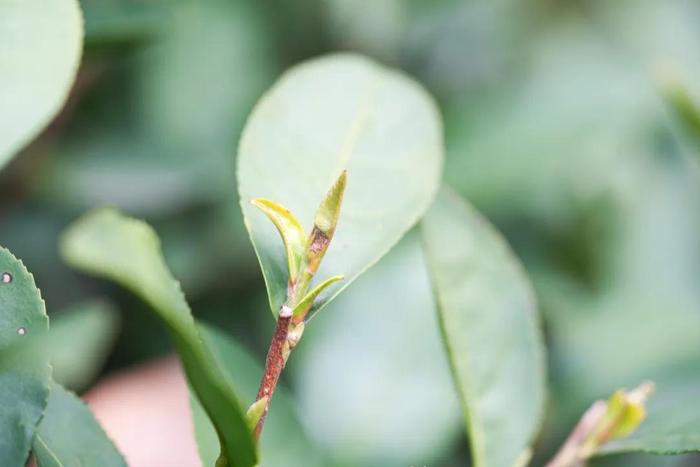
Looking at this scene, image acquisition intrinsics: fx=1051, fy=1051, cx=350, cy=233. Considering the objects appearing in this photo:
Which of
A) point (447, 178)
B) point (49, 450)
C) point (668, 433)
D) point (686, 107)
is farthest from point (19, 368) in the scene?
point (447, 178)

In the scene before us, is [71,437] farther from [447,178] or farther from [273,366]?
[447,178]

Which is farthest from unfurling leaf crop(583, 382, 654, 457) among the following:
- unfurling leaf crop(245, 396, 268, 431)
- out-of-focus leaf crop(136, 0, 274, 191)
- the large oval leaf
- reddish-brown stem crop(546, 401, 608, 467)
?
out-of-focus leaf crop(136, 0, 274, 191)

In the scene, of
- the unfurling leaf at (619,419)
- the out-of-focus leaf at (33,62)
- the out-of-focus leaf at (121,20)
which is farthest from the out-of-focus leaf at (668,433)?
the out-of-focus leaf at (121,20)

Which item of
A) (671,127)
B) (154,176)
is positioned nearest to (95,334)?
(154,176)

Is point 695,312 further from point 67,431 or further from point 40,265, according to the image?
point 67,431

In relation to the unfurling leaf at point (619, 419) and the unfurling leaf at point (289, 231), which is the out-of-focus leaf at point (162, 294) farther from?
the unfurling leaf at point (619, 419)

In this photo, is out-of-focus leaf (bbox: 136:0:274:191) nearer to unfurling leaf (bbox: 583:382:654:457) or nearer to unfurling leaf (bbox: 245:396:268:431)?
unfurling leaf (bbox: 583:382:654:457)
